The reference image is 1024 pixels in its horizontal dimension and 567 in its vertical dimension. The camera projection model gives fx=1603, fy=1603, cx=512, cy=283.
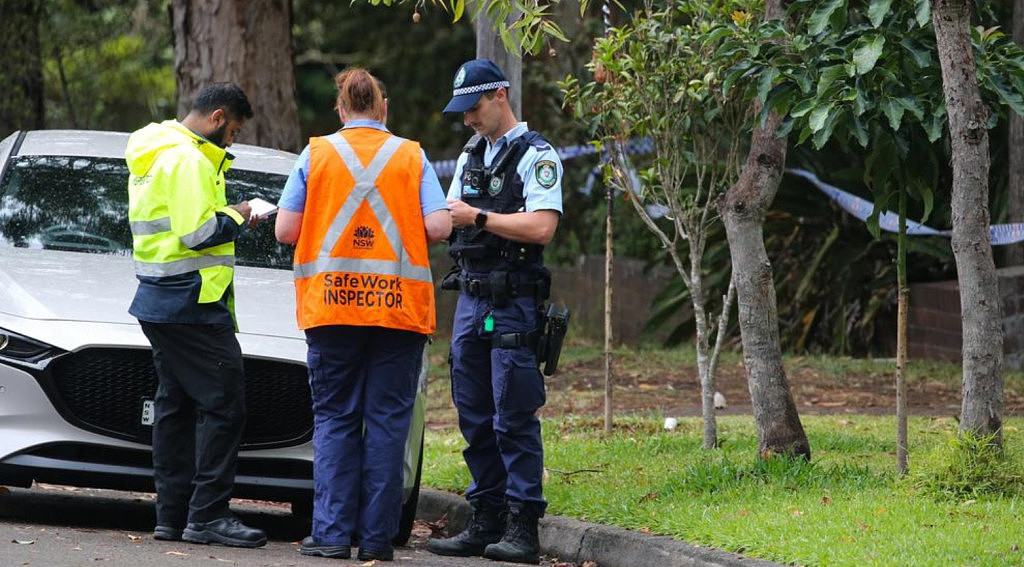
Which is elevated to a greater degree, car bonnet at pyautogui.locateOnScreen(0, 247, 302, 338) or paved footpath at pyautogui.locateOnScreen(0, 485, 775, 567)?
car bonnet at pyautogui.locateOnScreen(0, 247, 302, 338)

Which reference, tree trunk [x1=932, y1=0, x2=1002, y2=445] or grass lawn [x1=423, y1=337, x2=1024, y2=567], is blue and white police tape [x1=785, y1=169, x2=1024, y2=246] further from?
tree trunk [x1=932, y1=0, x2=1002, y2=445]

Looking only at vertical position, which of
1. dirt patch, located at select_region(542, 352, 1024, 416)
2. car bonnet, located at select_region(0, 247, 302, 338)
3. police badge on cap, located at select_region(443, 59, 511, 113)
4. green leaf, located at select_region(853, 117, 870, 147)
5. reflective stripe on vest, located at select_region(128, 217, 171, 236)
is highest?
police badge on cap, located at select_region(443, 59, 511, 113)

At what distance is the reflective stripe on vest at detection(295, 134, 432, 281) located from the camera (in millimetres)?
6070

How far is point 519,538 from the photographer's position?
21.2 ft

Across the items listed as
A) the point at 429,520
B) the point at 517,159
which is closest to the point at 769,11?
the point at 517,159

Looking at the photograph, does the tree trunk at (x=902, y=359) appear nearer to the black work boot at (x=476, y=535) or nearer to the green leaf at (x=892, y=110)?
the green leaf at (x=892, y=110)

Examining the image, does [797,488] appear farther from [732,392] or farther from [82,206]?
[732,392]

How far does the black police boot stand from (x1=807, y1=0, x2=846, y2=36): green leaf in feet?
7.45

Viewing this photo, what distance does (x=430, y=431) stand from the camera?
10.1 metres

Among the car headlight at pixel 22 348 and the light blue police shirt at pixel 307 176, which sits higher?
the light blue police shirt at pixel 307 176

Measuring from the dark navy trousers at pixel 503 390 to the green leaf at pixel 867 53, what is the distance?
1.62m

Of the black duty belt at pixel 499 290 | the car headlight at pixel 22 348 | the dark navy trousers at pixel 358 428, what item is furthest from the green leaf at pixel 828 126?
the car headlight at pixel 22 348

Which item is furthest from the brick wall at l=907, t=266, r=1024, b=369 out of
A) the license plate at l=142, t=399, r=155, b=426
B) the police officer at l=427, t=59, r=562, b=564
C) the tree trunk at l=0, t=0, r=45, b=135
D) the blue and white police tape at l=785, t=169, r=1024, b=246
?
the tree trunk at l=0, t=0, r=45, b=135

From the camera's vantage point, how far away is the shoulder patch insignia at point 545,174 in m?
6.42
